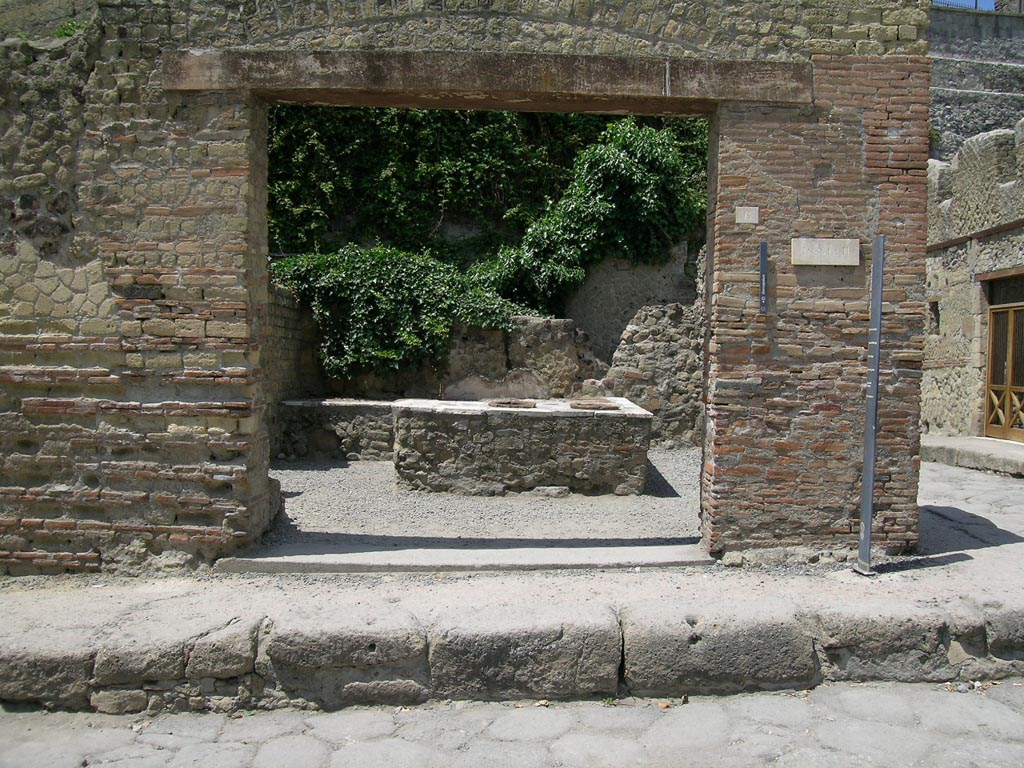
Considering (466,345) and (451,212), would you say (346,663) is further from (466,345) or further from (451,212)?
(451,212)

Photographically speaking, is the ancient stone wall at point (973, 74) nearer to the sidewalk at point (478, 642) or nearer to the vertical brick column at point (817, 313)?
the vertical brick column at point (817, 313)

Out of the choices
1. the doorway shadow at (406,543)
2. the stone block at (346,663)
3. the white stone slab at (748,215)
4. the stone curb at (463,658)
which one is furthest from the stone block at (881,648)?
the white stone slab at (748,215)

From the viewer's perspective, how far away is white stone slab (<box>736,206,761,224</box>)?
16.1ft

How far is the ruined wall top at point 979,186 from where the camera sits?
1060 cm

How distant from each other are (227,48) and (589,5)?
7.71 feet

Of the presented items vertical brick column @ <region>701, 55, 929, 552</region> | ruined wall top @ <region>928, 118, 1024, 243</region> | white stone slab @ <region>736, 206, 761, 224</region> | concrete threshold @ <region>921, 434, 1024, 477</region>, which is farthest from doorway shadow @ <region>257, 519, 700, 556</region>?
ruined wall top @ <region>928, 118, 1024, 243</region>

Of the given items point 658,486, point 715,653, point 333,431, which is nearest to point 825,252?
point 715,653

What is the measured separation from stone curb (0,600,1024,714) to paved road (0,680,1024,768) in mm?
80

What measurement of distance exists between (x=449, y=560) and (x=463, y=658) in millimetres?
1188

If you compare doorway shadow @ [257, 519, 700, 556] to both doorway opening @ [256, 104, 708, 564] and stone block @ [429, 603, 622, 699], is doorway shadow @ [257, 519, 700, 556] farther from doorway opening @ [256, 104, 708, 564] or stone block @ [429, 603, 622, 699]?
stone block @ [429, 603, 622, 699]

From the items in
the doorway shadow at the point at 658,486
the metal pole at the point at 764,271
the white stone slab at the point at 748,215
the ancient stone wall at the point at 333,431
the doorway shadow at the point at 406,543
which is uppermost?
the white stone slab at the point at 748,215

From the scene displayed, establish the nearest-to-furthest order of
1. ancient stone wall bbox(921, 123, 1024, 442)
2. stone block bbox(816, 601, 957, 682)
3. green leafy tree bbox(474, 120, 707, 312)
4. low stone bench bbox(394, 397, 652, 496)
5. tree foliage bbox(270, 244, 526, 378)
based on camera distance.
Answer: stone block bbox(816, 601, 957, 682), low stone bench bbox(394, 397, 652, 496), ancient stone wall bbox(921, 123, 1024, 442), tree foliage bbox(270, 244, 526, 378), green leafy tree bbox(474, 120, 707, 312)

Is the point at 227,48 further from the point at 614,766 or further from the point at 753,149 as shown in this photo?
the point at 614,766

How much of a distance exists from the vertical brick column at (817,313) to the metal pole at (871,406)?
181mm
